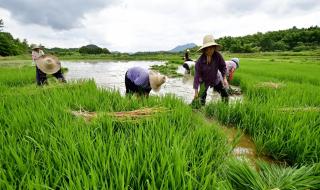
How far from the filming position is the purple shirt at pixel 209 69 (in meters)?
4.02

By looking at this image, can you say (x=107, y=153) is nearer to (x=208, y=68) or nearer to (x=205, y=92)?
(x=208, y=68)

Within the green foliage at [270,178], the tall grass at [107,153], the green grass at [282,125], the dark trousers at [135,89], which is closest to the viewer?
the tall grass at [107,153]

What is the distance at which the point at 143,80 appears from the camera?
12.4ft

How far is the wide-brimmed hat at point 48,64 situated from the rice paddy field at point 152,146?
7.65ft

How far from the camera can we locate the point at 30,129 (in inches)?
80.7

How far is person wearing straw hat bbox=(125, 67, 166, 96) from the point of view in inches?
143

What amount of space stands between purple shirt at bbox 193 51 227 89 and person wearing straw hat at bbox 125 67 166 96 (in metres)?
0.73

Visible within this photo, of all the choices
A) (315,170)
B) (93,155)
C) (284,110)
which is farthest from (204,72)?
(93,155)

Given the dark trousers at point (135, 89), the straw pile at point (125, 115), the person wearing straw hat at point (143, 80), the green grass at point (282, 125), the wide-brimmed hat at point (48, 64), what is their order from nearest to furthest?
the green grass at point (282, 125) → the straw pile at point (125, 115) → the person wearing straw hat at point (143, 80) → the dark trousers at point (135, 89) → the wide-brimmed hat at point (48, 64)

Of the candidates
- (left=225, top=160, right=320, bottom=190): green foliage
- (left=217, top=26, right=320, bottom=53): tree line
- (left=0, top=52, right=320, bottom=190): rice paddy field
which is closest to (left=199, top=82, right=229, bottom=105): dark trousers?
(left=0, top=52, right=320, bottom=190): rice paddy field

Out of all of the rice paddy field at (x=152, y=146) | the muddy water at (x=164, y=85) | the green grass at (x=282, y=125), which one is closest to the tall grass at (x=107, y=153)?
the rice paddy field at (x=152, y=146)

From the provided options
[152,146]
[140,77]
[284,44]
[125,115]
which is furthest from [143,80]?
[284,44]

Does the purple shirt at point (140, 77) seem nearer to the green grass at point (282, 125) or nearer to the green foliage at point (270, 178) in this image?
the green grass at point (282, 125)

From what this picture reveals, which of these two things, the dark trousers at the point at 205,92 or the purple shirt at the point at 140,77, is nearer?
the purple shirt at the point at 140,77
